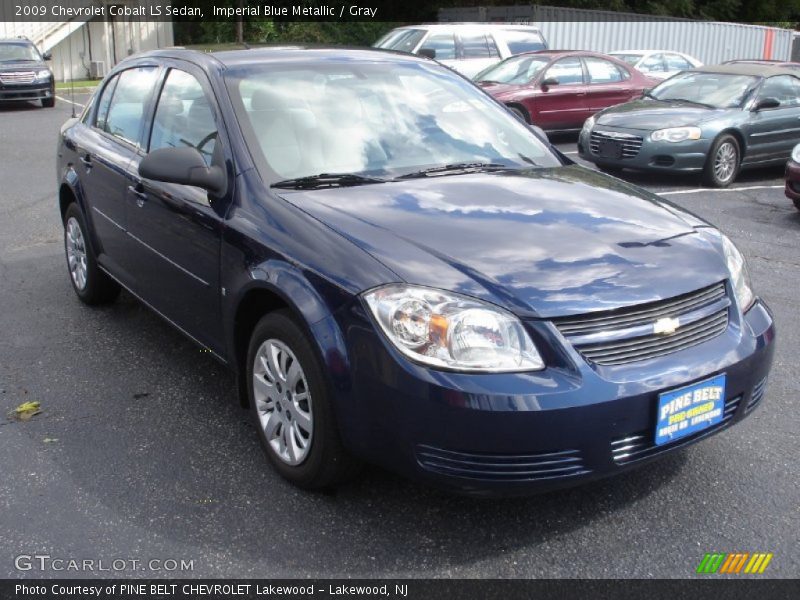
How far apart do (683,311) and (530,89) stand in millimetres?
11103

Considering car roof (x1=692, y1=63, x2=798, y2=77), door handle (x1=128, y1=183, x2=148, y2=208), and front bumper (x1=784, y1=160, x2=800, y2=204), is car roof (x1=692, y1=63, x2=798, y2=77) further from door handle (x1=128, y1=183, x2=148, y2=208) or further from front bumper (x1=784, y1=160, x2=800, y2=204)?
door handle (x1=128, y1=183, x2=148, y2=208)

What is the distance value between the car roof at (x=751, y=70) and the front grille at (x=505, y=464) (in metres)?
9.96

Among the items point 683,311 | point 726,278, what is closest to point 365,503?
point 683,311

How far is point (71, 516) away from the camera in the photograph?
3289 mm

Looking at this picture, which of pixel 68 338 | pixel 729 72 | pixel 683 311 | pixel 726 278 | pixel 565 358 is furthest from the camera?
pixel 729 72

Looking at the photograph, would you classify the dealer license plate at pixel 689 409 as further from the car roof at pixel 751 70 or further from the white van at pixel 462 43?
the white van at pixel 462 43

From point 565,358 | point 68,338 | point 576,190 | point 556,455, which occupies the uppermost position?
point 576,190

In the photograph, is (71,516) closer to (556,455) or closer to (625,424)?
(556,455)

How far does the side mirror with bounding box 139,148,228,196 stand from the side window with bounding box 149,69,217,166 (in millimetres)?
181

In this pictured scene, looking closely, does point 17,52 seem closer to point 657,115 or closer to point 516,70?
point 516,70

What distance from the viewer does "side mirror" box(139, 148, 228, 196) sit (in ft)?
12.2

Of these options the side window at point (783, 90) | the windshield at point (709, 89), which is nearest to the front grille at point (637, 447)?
the windshield at point (709, 89)

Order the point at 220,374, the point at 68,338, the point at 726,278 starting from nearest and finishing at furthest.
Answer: the point at 726,278
the point at 220,374
the point at 68,338

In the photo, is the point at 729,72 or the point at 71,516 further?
the point at 729,72
